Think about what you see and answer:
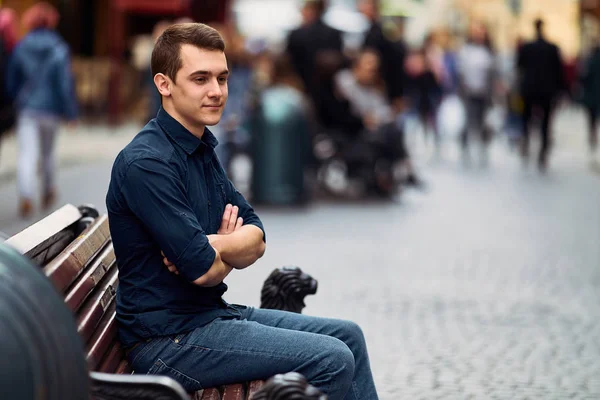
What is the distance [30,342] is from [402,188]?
13476mm

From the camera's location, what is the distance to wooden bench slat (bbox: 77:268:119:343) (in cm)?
335

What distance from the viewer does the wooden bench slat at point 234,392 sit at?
3.46 meters

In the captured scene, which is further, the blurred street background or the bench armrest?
the blurred street background

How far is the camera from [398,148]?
14.6 m

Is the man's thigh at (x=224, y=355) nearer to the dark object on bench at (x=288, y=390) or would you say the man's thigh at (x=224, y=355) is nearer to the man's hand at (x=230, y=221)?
the man's hand at (x=230, y=221)

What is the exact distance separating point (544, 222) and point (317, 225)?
236 cm

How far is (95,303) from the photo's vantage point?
3.69 m

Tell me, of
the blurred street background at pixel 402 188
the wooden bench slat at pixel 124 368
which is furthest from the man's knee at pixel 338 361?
the blurred street background at pixel 402 188

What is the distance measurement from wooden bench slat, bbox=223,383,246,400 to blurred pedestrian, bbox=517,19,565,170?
53.3 feet

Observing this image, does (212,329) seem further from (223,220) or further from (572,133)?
(572,133)

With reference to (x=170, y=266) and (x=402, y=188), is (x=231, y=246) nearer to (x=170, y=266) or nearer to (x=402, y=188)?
(x=170, y=266)

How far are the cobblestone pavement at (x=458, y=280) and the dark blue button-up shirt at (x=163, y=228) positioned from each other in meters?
2.09

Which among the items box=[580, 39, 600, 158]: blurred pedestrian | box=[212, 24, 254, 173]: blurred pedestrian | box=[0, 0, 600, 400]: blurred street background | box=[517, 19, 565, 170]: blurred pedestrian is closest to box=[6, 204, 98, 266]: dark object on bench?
box=[0, 0, 600, 400]: blurred street background

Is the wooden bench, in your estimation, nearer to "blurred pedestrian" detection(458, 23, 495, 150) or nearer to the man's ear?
the man's ear
